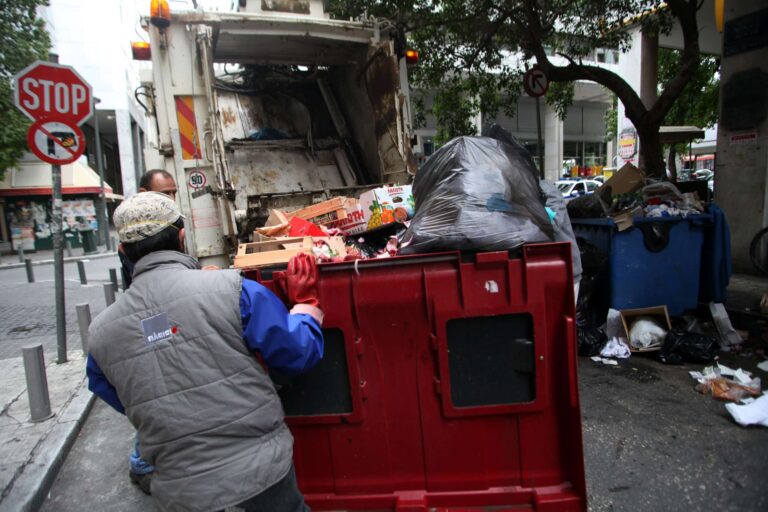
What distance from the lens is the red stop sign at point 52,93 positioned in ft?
13.8

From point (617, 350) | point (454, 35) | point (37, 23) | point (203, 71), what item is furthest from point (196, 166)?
point (37, 23)

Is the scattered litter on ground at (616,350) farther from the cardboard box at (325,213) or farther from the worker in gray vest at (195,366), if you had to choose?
the worker in gray vest at (195,366)

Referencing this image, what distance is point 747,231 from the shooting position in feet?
21.6

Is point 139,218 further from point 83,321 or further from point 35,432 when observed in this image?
point 83,321

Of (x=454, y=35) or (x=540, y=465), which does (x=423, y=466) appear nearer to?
(x=540, y=465)

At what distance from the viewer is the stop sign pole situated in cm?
424

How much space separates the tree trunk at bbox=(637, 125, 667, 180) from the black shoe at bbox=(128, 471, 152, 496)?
7.02 meters

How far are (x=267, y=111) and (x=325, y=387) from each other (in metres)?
3.92

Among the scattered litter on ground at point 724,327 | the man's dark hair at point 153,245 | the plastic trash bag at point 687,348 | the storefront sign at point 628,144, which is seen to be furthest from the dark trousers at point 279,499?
the storefront sign at point 628,144

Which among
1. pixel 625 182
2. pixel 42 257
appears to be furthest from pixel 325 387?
pixel 42 257

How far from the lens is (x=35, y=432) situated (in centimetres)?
340

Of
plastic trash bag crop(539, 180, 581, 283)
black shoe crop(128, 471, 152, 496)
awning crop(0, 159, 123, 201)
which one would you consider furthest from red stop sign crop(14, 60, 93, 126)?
awning crop(0, 159, 123, 201)

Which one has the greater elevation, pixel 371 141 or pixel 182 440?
pixel 371 141

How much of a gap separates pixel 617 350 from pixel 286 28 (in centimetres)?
401
